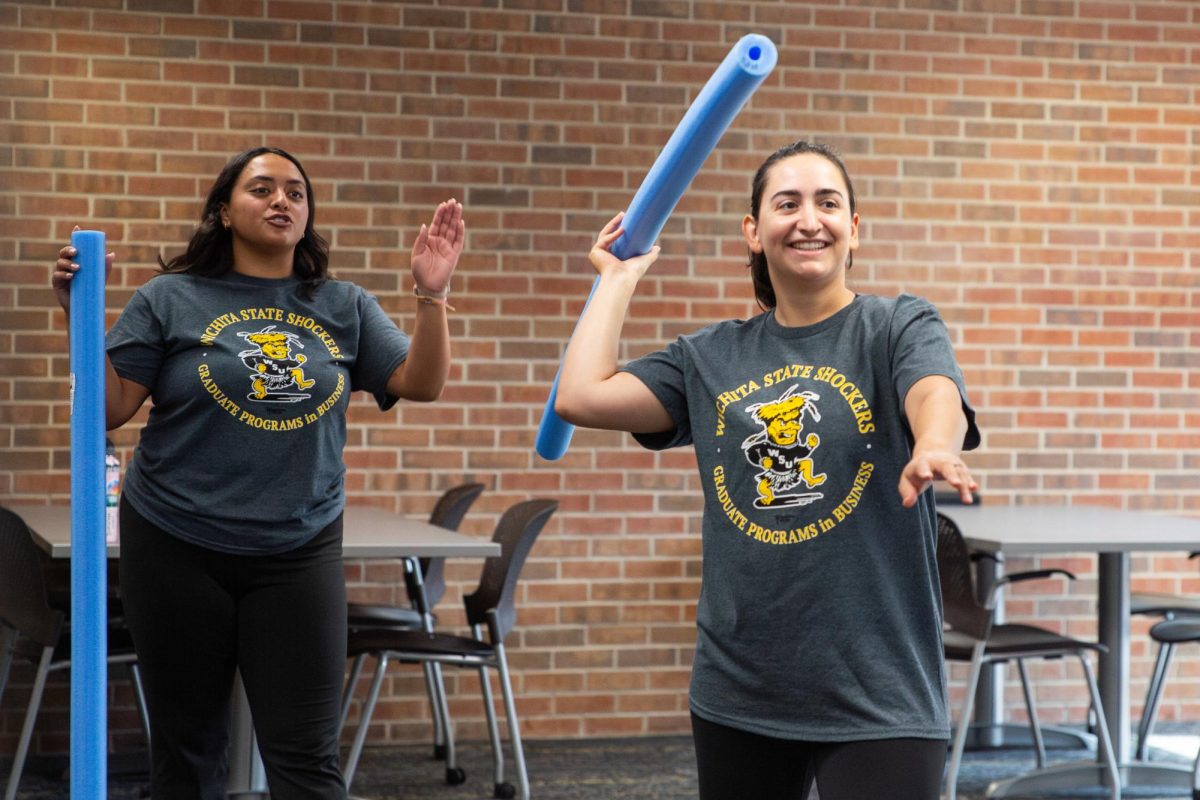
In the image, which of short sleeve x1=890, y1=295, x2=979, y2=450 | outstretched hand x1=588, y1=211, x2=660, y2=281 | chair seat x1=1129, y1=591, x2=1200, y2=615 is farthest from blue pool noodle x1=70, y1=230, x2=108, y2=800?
chair seat x1=1129, y1=591, x2=1200, y2=615

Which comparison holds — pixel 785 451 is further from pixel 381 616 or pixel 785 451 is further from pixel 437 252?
pixel 381 616

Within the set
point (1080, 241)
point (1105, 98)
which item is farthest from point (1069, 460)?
point (1105, 98)

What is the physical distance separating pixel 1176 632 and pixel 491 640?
2075 mm

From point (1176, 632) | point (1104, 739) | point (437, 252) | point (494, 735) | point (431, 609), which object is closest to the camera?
point (437, 252)

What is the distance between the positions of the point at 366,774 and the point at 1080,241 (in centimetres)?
326

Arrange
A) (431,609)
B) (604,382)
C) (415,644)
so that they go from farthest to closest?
1. (431,609)
2. (415,644)
3. (604,382)

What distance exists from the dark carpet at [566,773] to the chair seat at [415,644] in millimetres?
596

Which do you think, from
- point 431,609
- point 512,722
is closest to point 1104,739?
point 512,722

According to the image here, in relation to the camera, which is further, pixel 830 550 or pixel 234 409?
pixel 234 409

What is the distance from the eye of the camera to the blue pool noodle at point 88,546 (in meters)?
1.79

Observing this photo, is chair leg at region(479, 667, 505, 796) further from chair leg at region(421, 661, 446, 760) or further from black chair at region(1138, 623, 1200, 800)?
black chair at region(1138, 623, 1200, 800)

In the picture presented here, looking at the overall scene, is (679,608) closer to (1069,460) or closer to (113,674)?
(1069,460)

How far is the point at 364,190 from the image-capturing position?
4961 millimetres

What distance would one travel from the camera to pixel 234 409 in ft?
7.92
